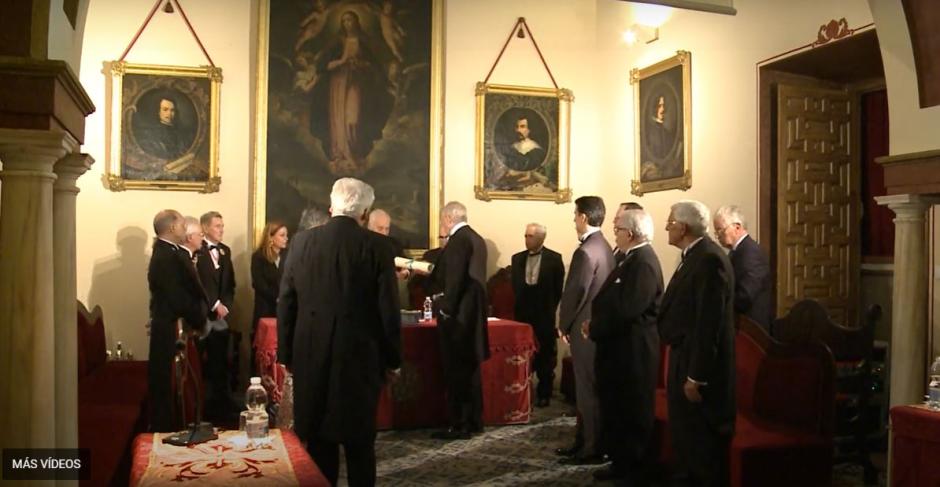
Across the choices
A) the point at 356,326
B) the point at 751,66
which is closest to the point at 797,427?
the point at 356,326

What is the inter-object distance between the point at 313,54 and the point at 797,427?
651cm

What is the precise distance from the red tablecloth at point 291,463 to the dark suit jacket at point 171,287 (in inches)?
92.1

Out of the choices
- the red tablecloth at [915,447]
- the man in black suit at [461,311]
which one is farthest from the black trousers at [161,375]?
the red tablecloth at [915,447]

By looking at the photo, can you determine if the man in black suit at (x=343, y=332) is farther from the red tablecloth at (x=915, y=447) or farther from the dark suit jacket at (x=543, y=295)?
the dark suit jacket at (x=543, y=295)

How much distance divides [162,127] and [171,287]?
331 centimetres

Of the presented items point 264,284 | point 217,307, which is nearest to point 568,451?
point 264,284

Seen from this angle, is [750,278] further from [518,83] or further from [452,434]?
[518,83]

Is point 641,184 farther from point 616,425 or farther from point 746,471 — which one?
point 746,471

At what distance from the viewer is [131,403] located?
5.70 meters

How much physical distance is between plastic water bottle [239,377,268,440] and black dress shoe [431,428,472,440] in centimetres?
301

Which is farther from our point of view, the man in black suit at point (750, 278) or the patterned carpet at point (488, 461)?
the man in black suit at point (750, 278)

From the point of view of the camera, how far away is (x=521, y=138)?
9930 millimetres

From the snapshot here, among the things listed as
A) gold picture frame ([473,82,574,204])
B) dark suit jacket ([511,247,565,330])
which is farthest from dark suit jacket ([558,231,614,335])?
gold picture frame ([473,82,574,204])

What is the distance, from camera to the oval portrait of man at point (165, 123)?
8594 mm
